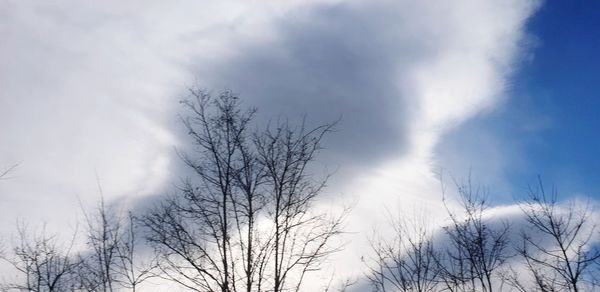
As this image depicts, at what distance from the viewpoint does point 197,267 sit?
33.3 ft

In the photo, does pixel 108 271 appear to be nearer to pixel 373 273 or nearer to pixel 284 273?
pixel 284 273

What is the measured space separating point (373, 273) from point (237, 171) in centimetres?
624

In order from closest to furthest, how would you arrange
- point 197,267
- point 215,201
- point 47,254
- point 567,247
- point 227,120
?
point 197,267 < point 215,201 < point 227,120 < point 567,247 < point 47,254

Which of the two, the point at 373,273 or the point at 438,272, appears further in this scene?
the point at 373,273

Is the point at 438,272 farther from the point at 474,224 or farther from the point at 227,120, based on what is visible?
the point at 227,120

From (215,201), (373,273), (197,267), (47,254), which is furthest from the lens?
(47,254)

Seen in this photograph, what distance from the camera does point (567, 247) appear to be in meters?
12.7

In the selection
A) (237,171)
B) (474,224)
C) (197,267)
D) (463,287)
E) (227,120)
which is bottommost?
(463,287)

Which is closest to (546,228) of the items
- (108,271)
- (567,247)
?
(567,247)

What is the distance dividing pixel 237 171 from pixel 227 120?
4.78 ft

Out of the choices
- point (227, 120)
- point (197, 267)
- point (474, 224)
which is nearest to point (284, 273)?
point (197, 267)

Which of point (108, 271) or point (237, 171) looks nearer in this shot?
point (237, 171)

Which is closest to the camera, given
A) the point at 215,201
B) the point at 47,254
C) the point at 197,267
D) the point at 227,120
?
the point at 197,267

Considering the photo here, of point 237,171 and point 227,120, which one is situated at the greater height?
point 227,120
